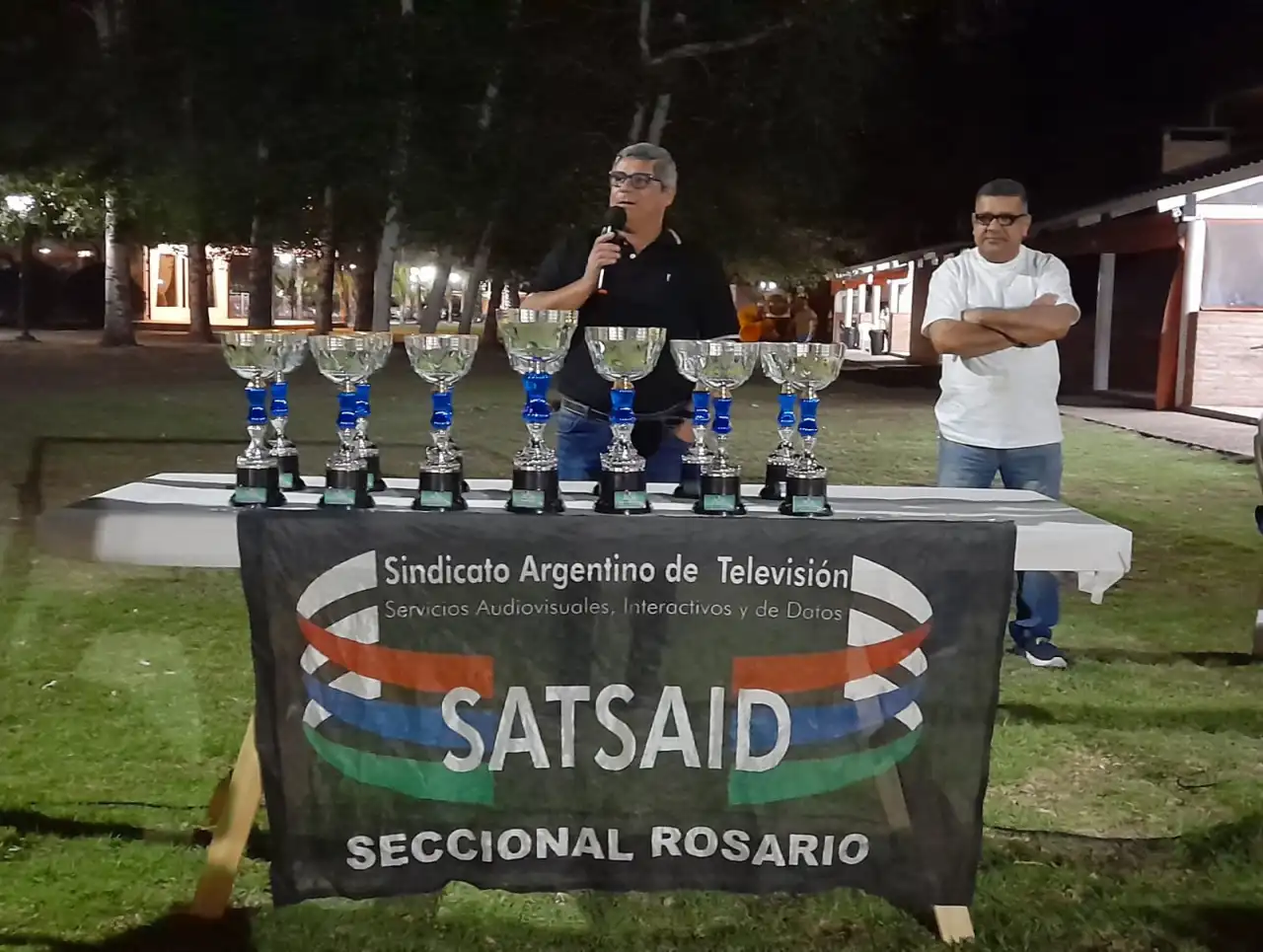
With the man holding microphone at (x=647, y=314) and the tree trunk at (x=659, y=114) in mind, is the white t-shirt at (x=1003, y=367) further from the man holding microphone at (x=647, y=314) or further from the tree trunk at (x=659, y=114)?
the tree trunk at (x=659, y=114)

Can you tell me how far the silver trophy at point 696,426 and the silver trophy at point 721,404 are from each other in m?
0.02

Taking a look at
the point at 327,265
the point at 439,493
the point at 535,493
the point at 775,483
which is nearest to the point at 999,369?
the point at 775,483

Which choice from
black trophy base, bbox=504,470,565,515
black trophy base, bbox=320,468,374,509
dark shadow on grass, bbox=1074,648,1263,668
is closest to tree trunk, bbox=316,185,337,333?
dark shadow on grass, bbox=1074,648,1263,668

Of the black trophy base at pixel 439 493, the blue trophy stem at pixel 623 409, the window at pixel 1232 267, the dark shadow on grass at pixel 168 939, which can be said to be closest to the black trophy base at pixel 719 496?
the blue trophy stem at pixel 623 409

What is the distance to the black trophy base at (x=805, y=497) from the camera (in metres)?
2.74

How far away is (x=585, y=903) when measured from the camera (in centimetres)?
305

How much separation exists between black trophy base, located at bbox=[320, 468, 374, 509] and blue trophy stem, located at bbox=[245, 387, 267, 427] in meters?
0.19

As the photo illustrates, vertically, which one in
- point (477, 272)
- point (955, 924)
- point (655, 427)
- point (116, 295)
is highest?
point (477, 272)

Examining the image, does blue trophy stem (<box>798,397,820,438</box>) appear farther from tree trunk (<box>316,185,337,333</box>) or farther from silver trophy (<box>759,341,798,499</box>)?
tree trunk (<box>316,185,337,333</box>)

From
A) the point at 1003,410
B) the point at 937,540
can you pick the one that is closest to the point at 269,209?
the point at 1003,410

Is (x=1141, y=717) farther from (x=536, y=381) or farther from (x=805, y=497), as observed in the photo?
(x=536, y=381)

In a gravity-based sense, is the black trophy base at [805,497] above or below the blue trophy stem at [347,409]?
below

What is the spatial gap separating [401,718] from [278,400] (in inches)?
29.7

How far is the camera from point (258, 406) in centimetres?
278
